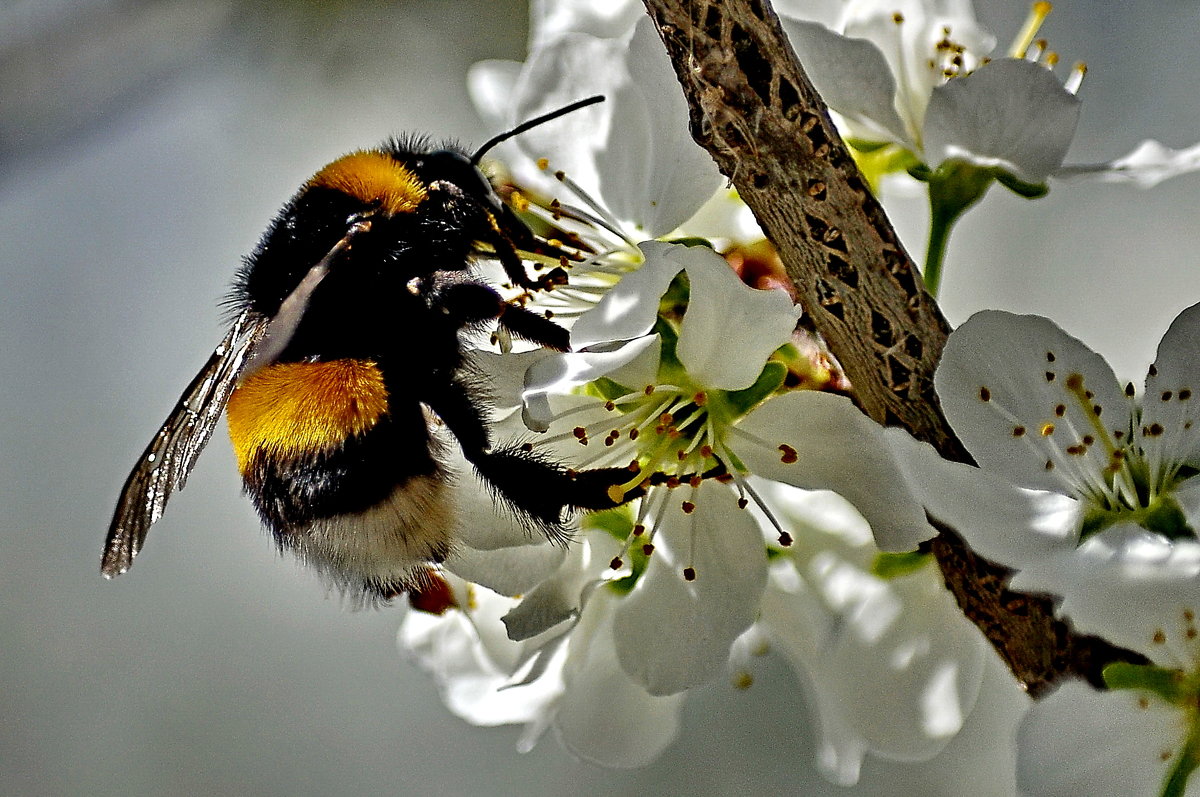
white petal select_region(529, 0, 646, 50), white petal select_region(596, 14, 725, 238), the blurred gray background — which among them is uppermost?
white petal select_region(529, 0, 646, 50)

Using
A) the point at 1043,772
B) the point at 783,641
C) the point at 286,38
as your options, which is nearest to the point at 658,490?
the point at 783,641

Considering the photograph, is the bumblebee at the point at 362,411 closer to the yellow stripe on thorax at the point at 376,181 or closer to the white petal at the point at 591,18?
the yellow stripe on thorax at the point at 376,181

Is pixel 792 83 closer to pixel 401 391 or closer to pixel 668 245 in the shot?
pixel 668 245

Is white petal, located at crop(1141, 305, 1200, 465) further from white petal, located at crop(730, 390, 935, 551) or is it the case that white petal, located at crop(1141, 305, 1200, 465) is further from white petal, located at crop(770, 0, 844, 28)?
white petal, located at crop(770, 0, 844, 28)

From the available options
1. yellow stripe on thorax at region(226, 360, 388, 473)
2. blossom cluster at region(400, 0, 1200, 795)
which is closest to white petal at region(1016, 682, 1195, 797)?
blossom cluster at region(400, 0, 1200, 795)

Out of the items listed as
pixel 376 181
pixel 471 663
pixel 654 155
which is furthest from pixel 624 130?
pixel 471 663

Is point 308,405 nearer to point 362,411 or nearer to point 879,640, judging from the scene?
point 362,411

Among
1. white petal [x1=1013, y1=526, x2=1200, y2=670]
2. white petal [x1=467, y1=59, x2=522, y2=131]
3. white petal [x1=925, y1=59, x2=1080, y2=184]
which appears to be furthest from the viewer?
white petal [x1=467, y1=59, x2=522, y2=131]
